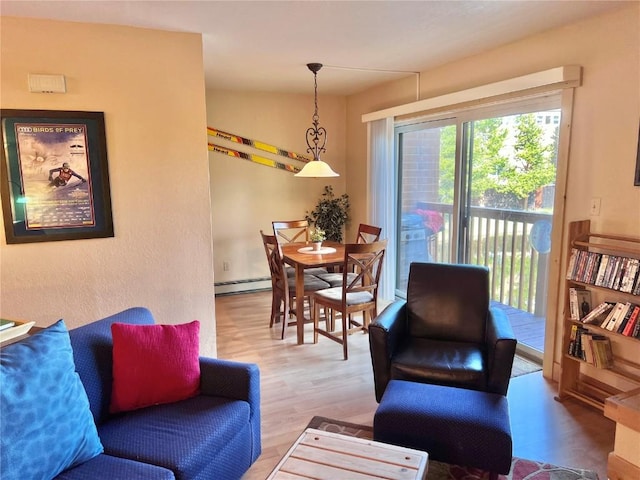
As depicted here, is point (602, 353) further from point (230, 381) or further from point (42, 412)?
point (42, 412)

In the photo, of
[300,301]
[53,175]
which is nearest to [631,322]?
[300,301]

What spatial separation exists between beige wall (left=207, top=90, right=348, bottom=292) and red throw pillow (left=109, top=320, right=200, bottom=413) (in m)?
3.25

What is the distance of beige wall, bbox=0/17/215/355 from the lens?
8.93 ft

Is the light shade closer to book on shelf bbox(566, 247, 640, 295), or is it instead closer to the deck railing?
the deck railing

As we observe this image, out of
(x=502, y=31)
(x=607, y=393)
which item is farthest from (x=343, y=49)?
(x=607, y=393)

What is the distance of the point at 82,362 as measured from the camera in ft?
6.31

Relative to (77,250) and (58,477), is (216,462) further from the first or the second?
(77,250)

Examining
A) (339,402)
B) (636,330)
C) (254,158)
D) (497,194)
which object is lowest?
(339,402)

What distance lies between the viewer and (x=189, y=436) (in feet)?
5.83

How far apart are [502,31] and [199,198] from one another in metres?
2.40

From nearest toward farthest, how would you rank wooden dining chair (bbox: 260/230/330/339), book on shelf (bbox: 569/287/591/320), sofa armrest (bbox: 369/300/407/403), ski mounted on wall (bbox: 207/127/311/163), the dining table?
sofa armrest (bbox: 369/300/407/403), book on shelf (bbox: 569/287/591/320), the dining table, wooden dining chair (bbox: 260/230/330/339), ski mounted on wall (bbox: 207/127/311/163)

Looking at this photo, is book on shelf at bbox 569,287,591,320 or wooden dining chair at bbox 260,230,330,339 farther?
wooden dining chair at bbox 260,230,330,339

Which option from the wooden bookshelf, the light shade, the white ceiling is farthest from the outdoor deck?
the white ceiling

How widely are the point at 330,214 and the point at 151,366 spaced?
384 cm
